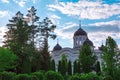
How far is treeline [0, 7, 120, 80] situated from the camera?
37.5m

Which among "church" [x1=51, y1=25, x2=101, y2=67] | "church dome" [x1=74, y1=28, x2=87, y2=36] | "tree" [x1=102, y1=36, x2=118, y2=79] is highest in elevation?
"church dome" [x1=74, y1=28, x2=87, y2=36]

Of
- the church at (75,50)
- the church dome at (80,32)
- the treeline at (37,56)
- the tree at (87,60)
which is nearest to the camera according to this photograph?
the treeline at (37,56)

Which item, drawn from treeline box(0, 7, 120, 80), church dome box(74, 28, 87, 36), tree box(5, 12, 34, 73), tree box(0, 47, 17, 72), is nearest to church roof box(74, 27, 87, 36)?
church dome box(74, 28, 87, 36)

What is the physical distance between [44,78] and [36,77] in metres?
0.97

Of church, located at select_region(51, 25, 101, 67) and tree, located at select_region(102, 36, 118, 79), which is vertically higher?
church, located at select_region(51, 25, 101, 67)

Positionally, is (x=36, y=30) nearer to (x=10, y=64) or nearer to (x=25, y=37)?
(x=25, y=37)

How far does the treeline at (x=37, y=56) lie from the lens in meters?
37.5

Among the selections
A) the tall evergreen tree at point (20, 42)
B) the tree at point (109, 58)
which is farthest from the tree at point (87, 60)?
the tall evergreen tree at point (20, 42)

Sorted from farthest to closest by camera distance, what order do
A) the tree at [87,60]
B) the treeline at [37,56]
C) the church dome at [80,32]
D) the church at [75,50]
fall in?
the church dome at [80,32], the church at [75,50], the tree at [87,60], the treeline at [37,56]

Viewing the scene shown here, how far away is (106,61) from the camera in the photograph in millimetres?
38844

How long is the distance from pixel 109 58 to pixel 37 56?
408 inches

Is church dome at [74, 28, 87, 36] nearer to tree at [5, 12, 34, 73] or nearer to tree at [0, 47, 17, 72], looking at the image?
tree at [5, 12, 34, 73]

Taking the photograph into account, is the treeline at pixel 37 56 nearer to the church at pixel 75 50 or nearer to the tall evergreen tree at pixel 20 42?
the tall evergreen tree at pixel 20 42

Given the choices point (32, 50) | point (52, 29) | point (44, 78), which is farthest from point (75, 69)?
point (44, 78)
